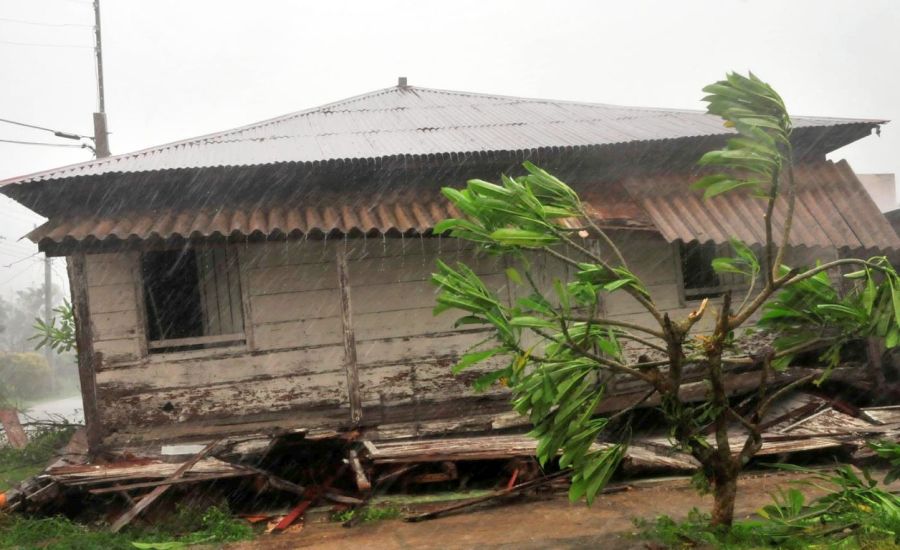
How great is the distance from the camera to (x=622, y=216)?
804 centimetres

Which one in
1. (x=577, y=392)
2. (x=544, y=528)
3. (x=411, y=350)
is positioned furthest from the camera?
(x=411, y=350)

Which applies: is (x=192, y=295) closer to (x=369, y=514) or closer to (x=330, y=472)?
(x=330, y=472)

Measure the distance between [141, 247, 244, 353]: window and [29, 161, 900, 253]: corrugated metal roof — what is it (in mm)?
989

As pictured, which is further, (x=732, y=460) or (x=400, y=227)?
(x=400, y=227)

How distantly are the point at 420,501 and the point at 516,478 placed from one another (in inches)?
36.9

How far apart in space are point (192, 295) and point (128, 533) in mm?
3282

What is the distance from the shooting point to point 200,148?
363 inches

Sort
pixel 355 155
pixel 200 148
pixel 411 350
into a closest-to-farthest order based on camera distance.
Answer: pixel 355 155 → pixel 411 350 → pixel 200 148

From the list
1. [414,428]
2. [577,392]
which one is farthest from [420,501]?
[577,392]

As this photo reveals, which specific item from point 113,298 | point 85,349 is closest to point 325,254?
point 113,298

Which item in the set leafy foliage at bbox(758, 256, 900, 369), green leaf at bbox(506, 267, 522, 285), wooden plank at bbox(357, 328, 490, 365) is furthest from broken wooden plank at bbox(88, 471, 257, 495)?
leafy foliage at bbox(758, 256, 900, 369)

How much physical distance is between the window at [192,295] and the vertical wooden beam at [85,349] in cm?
63

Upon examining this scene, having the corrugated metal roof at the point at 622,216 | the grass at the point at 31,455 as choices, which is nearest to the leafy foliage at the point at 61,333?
the grass at the point at 31,455

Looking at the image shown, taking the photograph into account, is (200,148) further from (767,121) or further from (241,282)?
(767,121)
